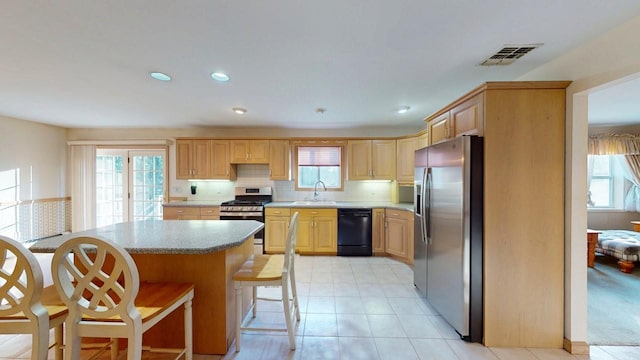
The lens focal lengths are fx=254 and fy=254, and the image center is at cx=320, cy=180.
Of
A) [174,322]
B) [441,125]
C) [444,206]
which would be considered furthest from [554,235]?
[174,322]

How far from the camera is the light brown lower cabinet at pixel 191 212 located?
4.41m

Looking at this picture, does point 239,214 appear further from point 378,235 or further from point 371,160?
point 371,160

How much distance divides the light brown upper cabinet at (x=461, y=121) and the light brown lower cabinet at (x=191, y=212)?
363cm

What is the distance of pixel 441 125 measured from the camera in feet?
8.95

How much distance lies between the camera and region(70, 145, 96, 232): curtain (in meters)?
5.00

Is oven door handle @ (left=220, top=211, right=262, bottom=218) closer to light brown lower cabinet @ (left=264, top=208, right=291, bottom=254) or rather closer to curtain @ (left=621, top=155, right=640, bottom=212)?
light brown lower cabinet @ (left=264, top=208, right=291, bottom=254)

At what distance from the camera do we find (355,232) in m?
4.27

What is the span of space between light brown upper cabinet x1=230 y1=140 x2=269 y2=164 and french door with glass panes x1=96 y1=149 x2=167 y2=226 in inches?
63.7

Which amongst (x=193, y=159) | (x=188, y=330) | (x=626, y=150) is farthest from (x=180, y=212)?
(x=626, y=150)

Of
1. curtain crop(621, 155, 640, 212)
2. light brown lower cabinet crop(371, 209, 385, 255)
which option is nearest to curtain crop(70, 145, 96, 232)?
light brown lower cabinet crop(371, 209, 385, 255)

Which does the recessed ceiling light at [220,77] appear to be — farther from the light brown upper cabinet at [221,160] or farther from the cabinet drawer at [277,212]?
the cabinet drawer at [277,212]

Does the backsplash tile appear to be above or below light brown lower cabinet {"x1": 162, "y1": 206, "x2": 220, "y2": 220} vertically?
above

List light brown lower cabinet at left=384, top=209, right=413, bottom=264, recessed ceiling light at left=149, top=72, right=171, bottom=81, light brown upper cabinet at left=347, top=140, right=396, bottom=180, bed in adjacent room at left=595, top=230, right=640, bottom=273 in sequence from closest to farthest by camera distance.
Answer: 1. recessed ceiling light at left=149, top=72, right=171, bottom=81
2. bed in adjacent room at left=595, top=230, right=640, bottom=273
3. light brown lower cabinet at left=384, top=209, right=413, bottom=264
4. light brown upper cabinet at left=347, top=140, right=396, bottom=180

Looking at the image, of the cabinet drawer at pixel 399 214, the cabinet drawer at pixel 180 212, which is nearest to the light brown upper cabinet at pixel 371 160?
the cabinet drawer at pixel 399 214
